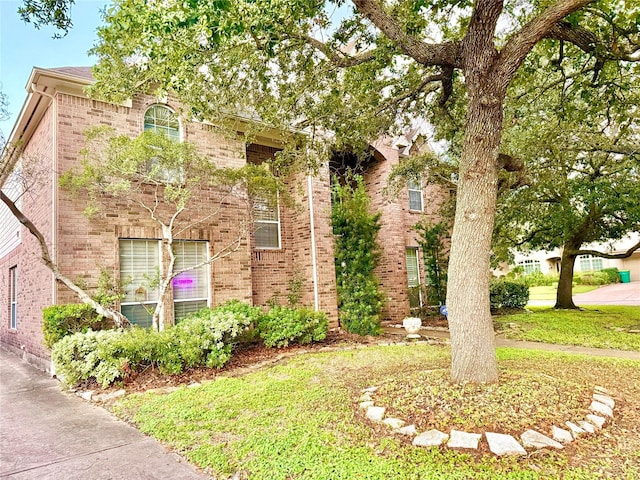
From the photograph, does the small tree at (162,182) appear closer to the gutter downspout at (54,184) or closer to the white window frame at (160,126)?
the gutter downspout at (54,184)

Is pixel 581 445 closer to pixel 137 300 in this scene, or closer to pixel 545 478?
pixel 545 478

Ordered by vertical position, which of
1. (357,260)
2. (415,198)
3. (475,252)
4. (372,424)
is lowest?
(372,424)

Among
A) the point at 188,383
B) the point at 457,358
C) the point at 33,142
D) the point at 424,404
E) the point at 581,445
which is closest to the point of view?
the point at 581,445

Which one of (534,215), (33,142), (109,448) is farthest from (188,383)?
(534,215)

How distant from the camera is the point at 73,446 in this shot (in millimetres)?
4105

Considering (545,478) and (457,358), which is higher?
(457,358)

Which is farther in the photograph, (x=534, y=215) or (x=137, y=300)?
(x=534, y=215)

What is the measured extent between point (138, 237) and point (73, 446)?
5066mm

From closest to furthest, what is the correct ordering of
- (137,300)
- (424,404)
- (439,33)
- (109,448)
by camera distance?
(109,448), (424,404), (439,33), (137,300)

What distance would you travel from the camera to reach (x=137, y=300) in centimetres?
834

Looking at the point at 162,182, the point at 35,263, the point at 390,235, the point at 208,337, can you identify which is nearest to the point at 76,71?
the point at 162,182

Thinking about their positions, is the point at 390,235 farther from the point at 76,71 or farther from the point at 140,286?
the point at 76,71

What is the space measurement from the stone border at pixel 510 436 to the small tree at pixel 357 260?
5986 millimetres

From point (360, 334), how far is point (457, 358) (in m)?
5.65
